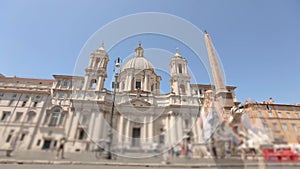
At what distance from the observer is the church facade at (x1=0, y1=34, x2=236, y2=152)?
1.54 meters

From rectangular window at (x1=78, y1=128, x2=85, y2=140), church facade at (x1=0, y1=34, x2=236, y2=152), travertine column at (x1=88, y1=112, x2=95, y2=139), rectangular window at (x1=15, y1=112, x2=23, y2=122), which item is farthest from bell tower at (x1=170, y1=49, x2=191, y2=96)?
rectangular window at (x1=15, y1=112, x2=23, y2=122)

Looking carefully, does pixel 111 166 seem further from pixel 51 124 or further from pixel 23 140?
pixel 23 140

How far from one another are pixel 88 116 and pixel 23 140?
2.52 ft

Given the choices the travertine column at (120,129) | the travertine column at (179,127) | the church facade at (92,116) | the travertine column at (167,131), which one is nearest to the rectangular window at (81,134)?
the church facade at (92,116)

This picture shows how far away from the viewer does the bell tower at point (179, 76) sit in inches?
80.4

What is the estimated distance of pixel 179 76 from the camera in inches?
84.7

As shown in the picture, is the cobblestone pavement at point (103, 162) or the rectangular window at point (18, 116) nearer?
the cobblestone pavement at point (103, 162)

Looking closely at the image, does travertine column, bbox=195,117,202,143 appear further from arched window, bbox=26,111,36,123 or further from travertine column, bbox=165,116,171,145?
arched window, bbox=26,111,36,123

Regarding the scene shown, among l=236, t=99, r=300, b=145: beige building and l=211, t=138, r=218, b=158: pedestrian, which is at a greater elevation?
l=236, t=99, r=300, b=145: beige building

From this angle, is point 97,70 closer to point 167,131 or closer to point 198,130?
A: point 167,131

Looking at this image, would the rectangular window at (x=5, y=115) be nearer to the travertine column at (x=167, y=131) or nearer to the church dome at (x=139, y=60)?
the church dome at (x=139, y=60)

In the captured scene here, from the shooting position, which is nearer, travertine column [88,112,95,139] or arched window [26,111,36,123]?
travertine column [88,112,95,139]

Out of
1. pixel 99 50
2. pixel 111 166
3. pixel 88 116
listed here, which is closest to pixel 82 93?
pixel 88 116

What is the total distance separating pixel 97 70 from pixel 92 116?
2.45 feet
